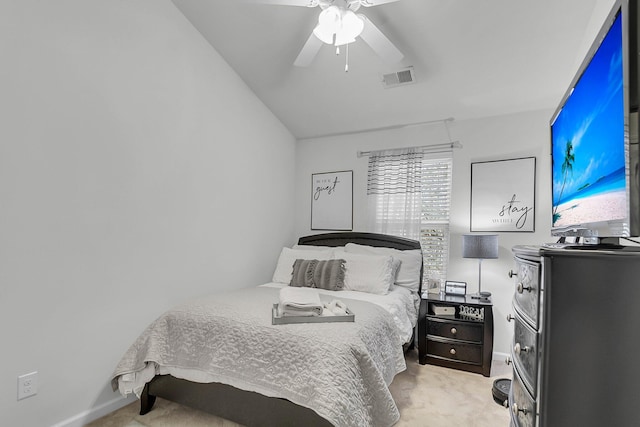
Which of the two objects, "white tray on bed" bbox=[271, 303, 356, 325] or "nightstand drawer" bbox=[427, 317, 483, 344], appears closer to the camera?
"white tray on bed" bbox=[271, 303, 356, 325]

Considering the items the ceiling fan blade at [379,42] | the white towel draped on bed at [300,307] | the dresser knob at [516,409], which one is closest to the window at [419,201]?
the ceiling fan blade at [379,42]

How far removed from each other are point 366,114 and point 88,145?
2474 millimetres

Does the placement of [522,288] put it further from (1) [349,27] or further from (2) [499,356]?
(2) [499,356]

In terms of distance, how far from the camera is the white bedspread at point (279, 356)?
162 cm

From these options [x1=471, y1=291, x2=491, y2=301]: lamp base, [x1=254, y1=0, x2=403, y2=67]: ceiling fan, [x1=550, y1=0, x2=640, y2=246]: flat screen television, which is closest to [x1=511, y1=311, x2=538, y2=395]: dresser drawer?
[x1=550, y1=0, x2=640, y2=246]: flat screen television

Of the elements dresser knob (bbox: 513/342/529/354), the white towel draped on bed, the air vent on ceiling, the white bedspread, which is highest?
the air vent on ceiling

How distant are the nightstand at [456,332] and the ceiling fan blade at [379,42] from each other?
2.04 meters

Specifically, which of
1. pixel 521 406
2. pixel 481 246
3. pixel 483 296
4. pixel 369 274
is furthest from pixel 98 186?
pixel 483 296

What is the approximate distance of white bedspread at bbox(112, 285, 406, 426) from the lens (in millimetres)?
1616

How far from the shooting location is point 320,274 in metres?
2.99

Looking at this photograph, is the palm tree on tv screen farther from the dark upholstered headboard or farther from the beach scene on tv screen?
the dark upholstered headboard

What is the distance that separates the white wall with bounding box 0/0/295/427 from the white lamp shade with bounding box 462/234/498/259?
2160 millimetres

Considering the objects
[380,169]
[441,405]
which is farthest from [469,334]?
[380,169]

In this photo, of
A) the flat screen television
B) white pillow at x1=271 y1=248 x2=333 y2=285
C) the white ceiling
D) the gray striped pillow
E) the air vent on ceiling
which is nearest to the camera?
the flat screen television
